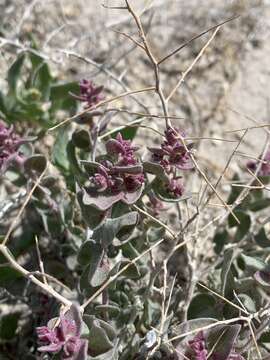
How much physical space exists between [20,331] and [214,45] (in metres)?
1.86

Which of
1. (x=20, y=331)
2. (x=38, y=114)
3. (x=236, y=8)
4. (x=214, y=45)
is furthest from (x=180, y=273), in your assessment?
(x=236, y=8)

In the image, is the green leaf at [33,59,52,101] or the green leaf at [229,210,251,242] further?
the green leaf at [33,59,52,101]

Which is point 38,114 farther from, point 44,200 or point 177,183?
point 177,183

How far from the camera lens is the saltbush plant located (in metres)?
1.66

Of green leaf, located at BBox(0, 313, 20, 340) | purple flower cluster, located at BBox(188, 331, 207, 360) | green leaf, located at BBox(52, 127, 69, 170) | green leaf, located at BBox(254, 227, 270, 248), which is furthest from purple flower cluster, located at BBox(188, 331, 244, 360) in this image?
green leaf, located at BBox(52, 127, 69, 170)

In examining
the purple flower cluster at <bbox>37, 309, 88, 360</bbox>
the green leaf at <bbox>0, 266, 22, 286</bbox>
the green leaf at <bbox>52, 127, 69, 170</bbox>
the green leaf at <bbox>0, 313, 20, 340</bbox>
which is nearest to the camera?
the purple flower cluster at <bbox>37, 309, 88, 360</bbox>

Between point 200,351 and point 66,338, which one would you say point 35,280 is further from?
point 200,351

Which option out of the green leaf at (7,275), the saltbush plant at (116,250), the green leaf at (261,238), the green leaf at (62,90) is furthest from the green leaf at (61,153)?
the green leaf at (261,238)

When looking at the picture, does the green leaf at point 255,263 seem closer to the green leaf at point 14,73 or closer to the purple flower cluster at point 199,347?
the purple flower cluster at point 199,347

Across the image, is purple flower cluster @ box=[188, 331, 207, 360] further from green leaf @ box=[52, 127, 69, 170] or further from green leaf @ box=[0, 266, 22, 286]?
green leaf @ box=[52, 127, 69, 170]

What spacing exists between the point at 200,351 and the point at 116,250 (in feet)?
1.48

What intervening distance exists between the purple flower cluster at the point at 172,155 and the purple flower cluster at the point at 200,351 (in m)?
0.40

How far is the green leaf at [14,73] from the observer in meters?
2.48

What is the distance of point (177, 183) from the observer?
1.83m
